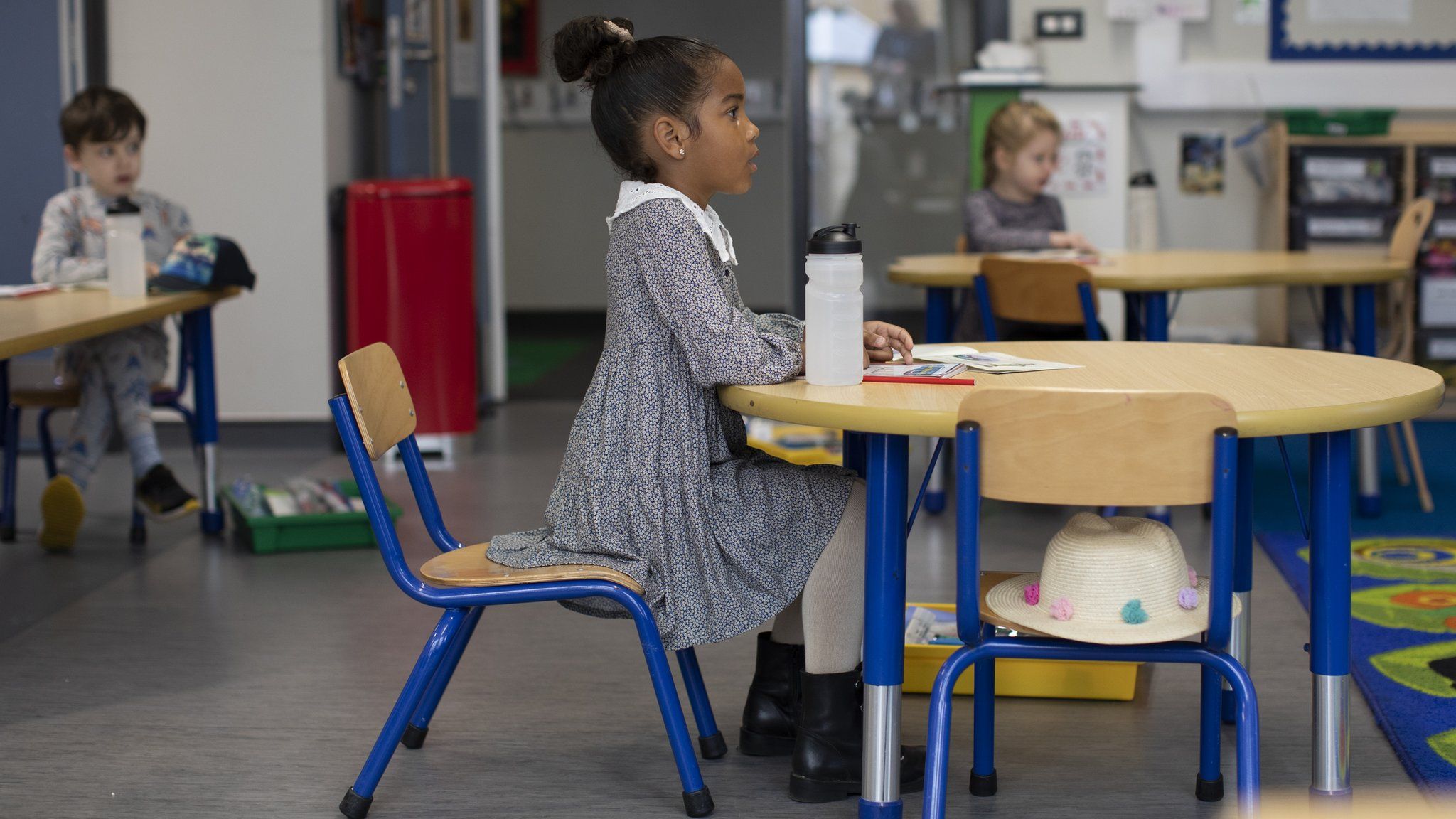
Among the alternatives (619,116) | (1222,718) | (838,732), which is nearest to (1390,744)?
(1222,718)

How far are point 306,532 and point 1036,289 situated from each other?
1841mm

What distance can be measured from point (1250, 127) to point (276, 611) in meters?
4.60

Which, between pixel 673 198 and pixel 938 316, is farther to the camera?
pixel 938 316

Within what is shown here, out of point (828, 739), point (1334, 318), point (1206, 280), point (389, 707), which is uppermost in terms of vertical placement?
point (1206, 280)

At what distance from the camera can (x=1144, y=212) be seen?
4.34m

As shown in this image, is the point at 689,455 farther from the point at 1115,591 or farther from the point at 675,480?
the point at 1115,591

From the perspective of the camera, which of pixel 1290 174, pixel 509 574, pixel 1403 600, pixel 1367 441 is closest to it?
pixel 509 574

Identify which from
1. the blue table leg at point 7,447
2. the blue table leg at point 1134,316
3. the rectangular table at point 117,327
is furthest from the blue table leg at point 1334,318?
the blue table leg at point 7,447

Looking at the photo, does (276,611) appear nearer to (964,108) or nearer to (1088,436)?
(1088,436)

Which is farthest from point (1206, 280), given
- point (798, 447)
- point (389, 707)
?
point (389, 707)

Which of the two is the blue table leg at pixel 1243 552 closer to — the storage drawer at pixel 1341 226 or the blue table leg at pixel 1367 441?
the blue table leg at pixel 1367 441

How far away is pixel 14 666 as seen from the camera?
9.14 ft

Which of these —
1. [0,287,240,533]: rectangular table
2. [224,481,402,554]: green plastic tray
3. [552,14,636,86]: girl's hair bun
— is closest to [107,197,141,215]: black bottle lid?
[0,287,240,533]: rectangular table

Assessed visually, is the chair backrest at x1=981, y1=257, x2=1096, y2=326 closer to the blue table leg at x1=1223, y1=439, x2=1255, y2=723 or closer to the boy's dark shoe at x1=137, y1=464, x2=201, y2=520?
the blue table leg at x1=1223, y1=439, x2=1255, y2=723
